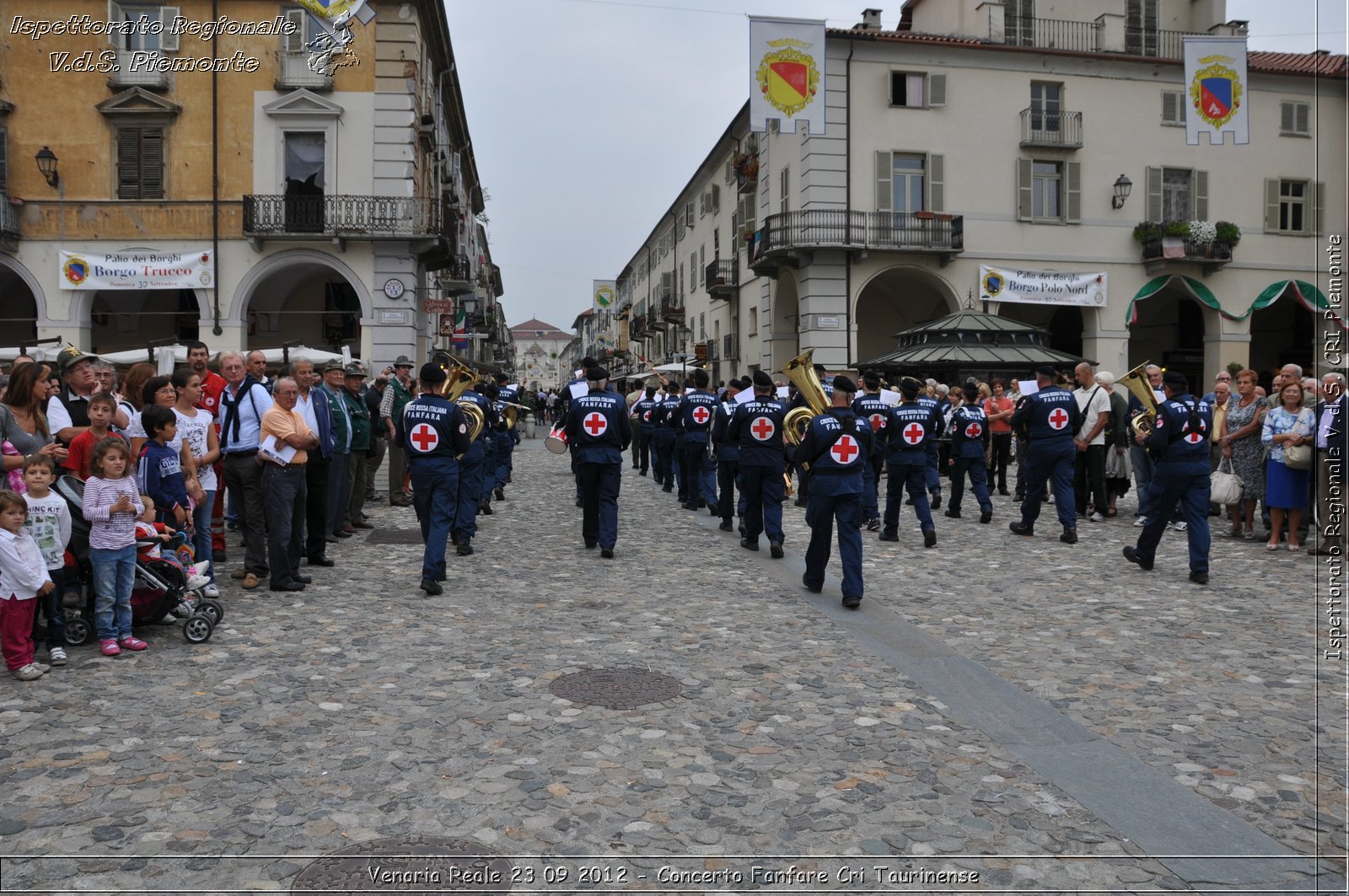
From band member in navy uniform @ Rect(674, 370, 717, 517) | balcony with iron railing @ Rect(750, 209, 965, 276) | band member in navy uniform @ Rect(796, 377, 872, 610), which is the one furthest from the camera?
balcony with iron railing @ Rect(750, 209, 965, 276)

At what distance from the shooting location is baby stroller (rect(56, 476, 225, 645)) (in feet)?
23.1

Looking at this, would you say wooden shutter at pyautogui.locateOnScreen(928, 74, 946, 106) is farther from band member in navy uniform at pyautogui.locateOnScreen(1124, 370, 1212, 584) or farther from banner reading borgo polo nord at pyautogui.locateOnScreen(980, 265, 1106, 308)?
band member in navy uniform at pyautogui.locateOnScreen(1124, 370, 1212, 584)

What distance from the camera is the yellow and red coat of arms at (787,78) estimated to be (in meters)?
21.4

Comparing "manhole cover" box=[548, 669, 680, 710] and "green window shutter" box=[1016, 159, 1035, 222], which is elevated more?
"green window shutter" box=[1016, 159, 1035, 222]

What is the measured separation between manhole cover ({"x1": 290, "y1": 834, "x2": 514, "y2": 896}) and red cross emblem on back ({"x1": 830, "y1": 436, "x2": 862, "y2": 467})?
5.45 meters

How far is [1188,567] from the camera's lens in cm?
1027

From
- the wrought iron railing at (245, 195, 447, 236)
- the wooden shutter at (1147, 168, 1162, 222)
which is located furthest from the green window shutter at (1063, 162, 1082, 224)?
the wrought iron railing at (245, 195, 447, 236)

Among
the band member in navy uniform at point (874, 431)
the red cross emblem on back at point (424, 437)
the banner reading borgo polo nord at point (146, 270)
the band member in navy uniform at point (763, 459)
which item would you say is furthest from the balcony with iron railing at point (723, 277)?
the red cross emblem on back at point (424, 437)

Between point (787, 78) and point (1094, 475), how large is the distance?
11.5 meters

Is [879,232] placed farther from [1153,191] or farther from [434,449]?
[434,449]

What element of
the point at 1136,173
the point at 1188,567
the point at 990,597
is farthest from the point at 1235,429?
the point at 1136,173

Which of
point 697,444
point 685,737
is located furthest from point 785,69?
point 685,737

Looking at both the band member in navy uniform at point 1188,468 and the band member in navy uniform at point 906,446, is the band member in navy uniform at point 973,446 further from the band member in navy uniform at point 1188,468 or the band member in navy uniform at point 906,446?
the band member in navy uniform at point 1188,468

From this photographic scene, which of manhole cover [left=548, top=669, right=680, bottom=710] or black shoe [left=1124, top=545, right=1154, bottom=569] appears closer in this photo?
manhole cover [left=548, top=669, right=680, bottom=710]
